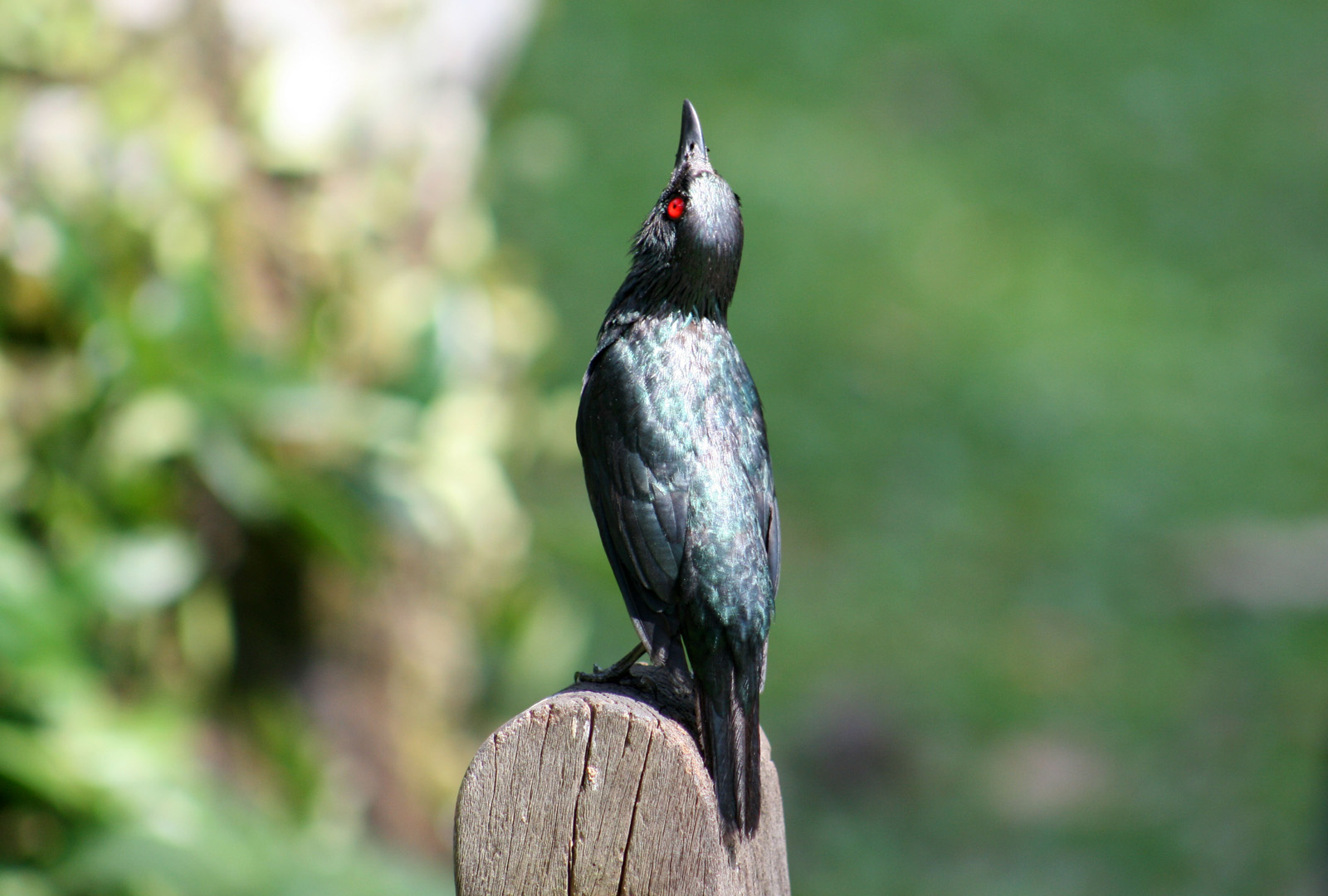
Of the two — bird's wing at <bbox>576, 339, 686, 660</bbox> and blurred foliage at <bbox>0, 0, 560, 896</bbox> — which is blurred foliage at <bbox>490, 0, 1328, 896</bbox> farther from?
bird's wing at <bbox>576, 339, 686, 660</bbox>

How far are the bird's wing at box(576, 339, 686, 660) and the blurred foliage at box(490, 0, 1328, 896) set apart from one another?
10.9ft

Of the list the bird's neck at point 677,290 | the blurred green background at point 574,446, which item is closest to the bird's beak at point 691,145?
the bird's neck at point 677,290

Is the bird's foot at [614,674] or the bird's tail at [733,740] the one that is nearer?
the bird's tail at [733,740]

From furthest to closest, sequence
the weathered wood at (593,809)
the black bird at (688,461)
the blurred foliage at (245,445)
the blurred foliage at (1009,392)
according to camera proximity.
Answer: the blurred foliage at (1009,392) < the blurred foliage at (245,445) < the black bird at (688,461) < the weathered wood at (593,809)

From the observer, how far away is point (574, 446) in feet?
18.9

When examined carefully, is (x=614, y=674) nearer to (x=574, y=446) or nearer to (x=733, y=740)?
(x=733, y=740)

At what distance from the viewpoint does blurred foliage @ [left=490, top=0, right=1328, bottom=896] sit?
5754 millimetres

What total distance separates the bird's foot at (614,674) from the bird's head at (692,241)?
1.75ft

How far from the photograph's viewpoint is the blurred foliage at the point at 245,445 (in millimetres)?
3805

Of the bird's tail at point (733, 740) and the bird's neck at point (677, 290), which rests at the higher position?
the bird's neck at point (677, 290)

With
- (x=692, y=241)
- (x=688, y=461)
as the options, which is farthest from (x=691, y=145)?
(x=688, y=461)

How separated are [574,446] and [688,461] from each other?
3.65 metres

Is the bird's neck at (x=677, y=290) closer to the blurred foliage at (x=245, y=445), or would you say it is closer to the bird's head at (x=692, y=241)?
the bird's head at (x=692, y=241)

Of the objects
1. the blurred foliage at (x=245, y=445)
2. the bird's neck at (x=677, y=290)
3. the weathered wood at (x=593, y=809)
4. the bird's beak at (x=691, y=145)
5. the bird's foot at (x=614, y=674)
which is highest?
the blurred foliage at (x=245, y=445)
